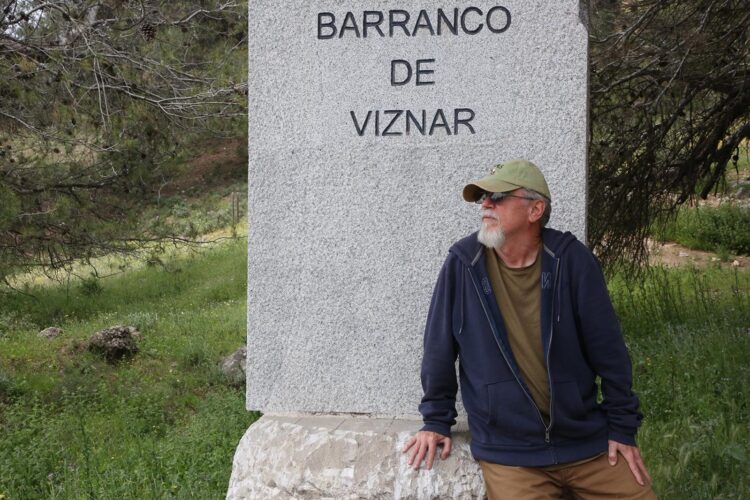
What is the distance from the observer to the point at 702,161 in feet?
21.6

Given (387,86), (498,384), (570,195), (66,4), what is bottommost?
Answer: (498,384)

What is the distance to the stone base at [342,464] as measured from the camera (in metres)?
3.07

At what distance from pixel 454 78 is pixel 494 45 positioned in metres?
0.19

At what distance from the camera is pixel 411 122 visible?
11.1 feet

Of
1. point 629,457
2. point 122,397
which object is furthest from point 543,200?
point 122,397

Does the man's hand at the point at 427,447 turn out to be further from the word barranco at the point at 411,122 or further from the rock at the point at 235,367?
the rock at the point at 235,367

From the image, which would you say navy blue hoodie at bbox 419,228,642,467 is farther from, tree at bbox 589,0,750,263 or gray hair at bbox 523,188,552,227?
tree at bbox 589,0,750,263

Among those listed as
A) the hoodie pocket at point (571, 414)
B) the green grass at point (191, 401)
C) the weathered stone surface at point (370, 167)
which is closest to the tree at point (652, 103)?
the green grass at point (191, 401)

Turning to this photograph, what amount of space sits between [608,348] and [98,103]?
5294 millimetres

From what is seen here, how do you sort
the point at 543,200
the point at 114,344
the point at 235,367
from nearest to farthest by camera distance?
the point at 543,200
the point at 235,367
the point at 114,344

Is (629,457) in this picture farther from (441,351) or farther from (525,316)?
(441,351)

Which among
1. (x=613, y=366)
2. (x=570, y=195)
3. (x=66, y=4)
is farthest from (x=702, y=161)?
(x=66, y=4)

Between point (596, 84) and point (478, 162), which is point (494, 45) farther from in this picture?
point (596, 84)

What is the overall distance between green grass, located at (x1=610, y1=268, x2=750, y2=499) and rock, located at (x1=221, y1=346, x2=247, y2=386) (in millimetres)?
3212
